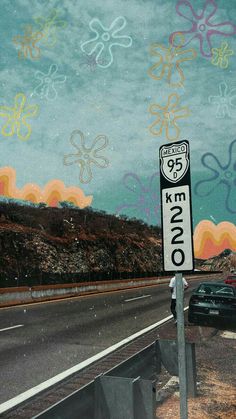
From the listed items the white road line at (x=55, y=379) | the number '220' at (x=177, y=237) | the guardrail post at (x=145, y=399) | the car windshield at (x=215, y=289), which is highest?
the number '220' at (x=177, y=237)

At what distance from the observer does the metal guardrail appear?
3.38 metres

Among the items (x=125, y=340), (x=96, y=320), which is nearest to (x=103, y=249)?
(x=96, y=320)

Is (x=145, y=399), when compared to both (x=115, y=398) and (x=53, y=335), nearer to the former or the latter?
(x=115, y=398)

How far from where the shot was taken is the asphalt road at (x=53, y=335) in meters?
7.20

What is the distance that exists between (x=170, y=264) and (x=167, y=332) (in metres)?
8.48

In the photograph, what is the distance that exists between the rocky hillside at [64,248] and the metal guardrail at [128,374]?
14871 mm

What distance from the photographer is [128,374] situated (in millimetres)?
4914

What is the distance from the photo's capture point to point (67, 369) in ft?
24.5

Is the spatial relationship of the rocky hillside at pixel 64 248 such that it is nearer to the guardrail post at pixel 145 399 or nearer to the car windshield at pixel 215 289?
the car windshield at pixel 215 289

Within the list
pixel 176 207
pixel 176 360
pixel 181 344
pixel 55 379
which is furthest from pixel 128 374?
pixel 55 379

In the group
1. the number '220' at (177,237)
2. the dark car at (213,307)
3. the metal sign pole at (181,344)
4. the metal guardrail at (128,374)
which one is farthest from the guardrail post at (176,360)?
the dark car at (213,307)

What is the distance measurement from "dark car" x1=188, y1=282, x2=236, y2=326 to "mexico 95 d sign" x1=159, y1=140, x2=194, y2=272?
10.5 m

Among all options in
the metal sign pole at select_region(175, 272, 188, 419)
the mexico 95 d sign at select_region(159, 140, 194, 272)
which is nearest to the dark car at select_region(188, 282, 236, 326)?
the metal sign pole at select_region(175, 272, 188, 419)

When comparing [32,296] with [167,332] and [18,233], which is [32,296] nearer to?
[167,332]
